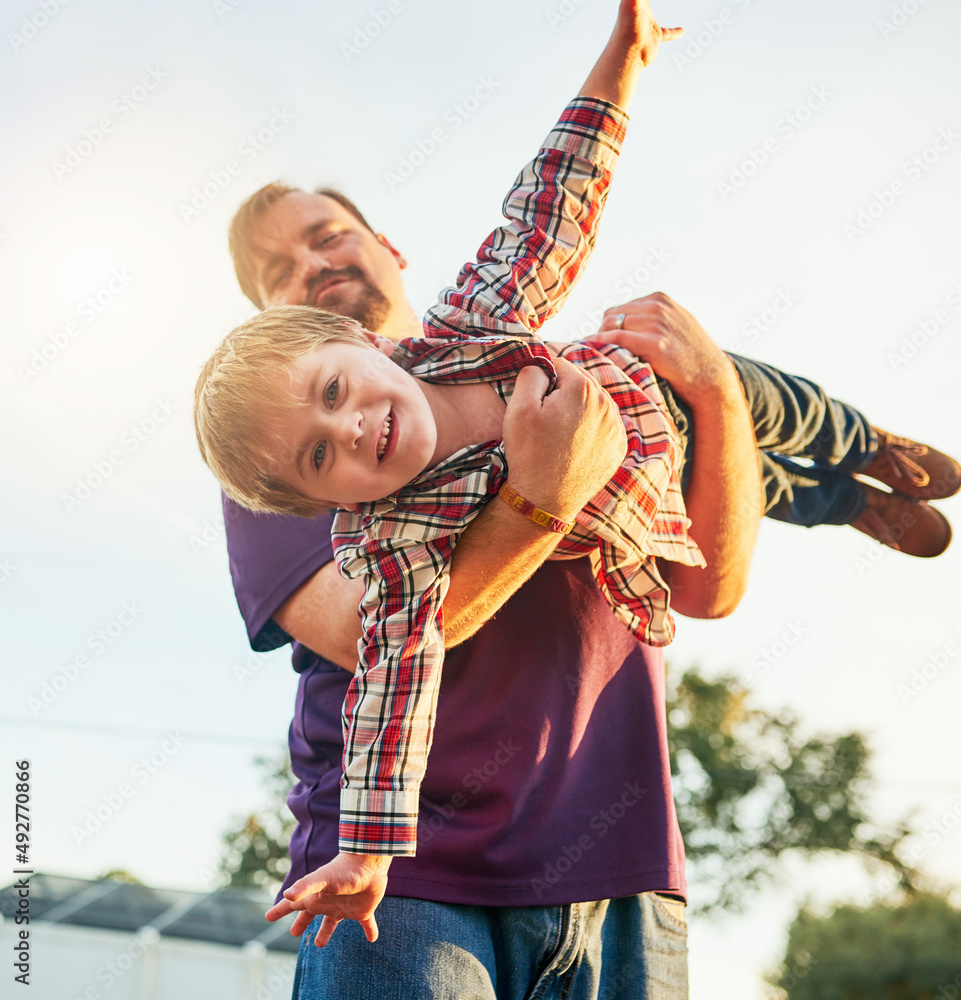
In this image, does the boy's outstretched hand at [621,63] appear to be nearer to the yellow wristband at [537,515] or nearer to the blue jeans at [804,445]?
the blue jeans at [804,445]

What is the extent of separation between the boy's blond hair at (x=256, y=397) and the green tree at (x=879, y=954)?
10221 millimetres

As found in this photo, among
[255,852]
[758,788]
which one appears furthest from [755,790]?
[255,852]

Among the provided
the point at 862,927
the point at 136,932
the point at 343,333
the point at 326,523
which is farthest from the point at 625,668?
the point at 862,927

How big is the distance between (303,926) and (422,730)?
296 mm

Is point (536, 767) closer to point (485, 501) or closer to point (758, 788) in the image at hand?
point (485, 501)

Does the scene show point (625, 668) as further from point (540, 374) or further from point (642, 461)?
point (540, 374)

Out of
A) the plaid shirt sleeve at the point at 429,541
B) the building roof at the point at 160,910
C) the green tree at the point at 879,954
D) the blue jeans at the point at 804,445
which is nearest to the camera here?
the plaid shirt sleeve at the point at 429,541

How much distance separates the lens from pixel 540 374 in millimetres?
1381

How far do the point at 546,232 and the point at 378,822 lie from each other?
1.01 m

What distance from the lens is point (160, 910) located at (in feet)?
22.3

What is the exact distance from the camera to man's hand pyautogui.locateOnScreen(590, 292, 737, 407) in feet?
5.37

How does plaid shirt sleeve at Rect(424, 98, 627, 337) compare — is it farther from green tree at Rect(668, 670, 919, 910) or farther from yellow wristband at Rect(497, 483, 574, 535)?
green tree at Rect(668, 670, 919, 910)

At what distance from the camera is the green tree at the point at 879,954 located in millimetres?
9609

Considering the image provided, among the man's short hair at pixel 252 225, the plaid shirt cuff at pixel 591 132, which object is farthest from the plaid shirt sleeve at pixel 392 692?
the man's short hair at pixel 252 225
